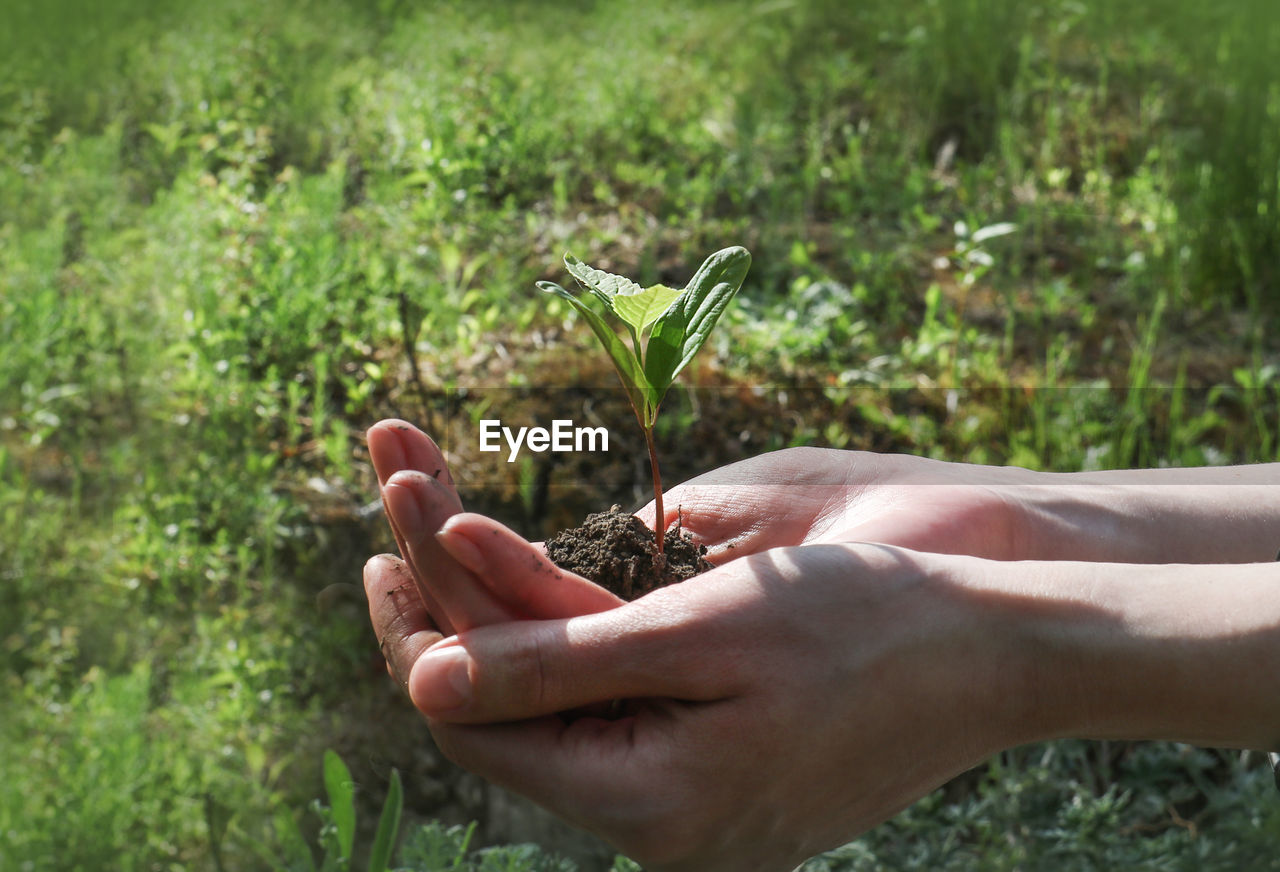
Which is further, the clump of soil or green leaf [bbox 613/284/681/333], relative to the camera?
the clump of soil

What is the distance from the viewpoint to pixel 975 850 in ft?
4.90

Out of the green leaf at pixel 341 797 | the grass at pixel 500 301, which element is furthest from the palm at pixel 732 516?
the grass at pixel 500 301

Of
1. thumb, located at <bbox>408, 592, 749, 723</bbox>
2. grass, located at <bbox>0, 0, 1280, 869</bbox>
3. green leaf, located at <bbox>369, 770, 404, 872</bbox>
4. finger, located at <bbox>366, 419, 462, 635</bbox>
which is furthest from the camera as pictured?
grass, located at <bbox>0, 0, 1280, 869</bbox>

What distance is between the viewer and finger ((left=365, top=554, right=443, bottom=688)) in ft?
3.03

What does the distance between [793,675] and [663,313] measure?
1.07 ft

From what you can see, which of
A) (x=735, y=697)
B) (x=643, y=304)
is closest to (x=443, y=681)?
(x=735, y=697)

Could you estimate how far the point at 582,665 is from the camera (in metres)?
0.77

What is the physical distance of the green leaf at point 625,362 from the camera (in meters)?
0.82

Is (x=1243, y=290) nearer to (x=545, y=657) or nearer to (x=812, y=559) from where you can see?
(x=812, y=559)

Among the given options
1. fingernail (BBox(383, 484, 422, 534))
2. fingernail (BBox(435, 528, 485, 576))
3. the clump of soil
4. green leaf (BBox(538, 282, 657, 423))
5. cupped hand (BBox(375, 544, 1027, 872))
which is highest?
green leaf (BBox(538, 282, 657, 423))

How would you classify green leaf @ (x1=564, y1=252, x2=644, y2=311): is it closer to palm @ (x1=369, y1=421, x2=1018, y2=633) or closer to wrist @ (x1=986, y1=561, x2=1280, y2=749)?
palm @ (x1=369, y1=421, x2=1018, y2=633)

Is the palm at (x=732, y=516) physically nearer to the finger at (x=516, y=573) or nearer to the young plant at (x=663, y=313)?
the finger at (x=516, y=573)

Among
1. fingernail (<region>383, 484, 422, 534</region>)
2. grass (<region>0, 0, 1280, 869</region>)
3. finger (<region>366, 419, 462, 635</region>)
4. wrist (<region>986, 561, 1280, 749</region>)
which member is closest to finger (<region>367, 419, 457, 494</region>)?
finger (<region>366, 419, 462, 635</region>)

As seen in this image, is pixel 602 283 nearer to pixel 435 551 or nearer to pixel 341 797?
pixel 435 551
